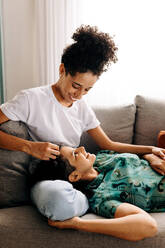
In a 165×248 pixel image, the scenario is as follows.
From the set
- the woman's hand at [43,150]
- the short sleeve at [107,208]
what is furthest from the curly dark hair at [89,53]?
the short sleeve at [107,208]

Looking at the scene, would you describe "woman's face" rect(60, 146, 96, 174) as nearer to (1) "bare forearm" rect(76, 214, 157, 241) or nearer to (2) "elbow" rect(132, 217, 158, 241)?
(1) "bare forearm" rect(76, 214, 157, 241)

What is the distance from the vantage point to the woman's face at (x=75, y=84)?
139 cm

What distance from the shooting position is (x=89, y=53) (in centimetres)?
138

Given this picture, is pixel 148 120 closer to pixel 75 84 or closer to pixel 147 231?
pixel 75 84

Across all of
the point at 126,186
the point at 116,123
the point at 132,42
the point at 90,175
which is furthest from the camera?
the point at 132,42

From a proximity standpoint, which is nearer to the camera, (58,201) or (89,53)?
(58,201)

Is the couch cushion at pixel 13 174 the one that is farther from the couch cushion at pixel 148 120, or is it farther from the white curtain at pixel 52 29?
the white curtain at pixel 52 29

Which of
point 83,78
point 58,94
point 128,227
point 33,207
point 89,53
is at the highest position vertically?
point 89,53

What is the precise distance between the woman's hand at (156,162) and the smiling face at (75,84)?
1.85ft

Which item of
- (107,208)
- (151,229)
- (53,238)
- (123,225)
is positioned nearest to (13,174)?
(53,238)

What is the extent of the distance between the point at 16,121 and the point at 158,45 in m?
1.44

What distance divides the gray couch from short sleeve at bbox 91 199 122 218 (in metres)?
0.05

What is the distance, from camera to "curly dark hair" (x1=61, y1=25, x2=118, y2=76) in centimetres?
137

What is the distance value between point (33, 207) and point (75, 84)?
696mm
